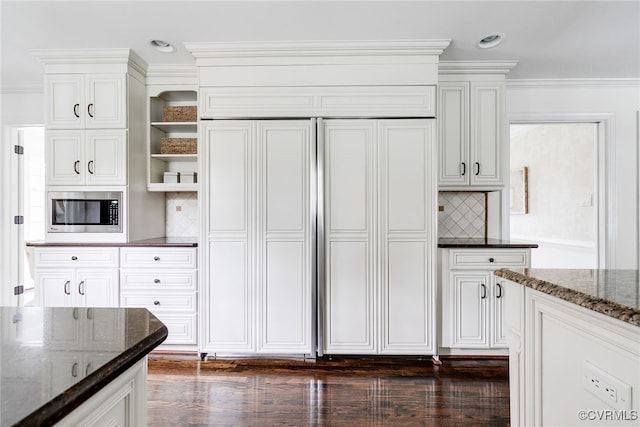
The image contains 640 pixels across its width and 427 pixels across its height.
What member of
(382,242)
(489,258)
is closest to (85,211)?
(382,242)

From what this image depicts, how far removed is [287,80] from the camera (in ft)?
8.61

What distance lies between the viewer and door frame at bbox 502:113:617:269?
324cm

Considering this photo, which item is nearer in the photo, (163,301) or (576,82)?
(163,301)

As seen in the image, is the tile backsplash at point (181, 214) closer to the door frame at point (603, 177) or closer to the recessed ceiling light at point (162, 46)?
the recessed ceiling light at point (162, 46)

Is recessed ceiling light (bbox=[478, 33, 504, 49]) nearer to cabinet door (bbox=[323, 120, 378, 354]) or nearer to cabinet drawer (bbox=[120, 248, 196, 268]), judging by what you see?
cabinet door (bbox=[323, 120, 378, 354])

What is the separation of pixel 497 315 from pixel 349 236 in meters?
1.42

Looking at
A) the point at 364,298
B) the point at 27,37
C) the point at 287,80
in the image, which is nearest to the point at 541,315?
the point at 364,298

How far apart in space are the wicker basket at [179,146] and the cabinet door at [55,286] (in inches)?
52.7

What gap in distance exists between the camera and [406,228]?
8.54ft

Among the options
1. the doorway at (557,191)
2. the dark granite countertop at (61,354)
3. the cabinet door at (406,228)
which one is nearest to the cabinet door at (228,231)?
the cabinet door at (406,228)

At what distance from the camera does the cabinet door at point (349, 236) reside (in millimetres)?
2602

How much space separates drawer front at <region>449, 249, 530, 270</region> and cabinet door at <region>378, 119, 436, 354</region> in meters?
0.27

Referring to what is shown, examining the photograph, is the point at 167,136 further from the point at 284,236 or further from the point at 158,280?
the point at 284,236

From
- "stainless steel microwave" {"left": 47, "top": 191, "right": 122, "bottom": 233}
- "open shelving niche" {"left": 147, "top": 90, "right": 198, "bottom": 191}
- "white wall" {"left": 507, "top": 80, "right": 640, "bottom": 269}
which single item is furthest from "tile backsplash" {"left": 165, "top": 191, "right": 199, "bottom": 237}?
"white wall" {"left": 507, "top": 80, "right": 640, "bottom": 269}
